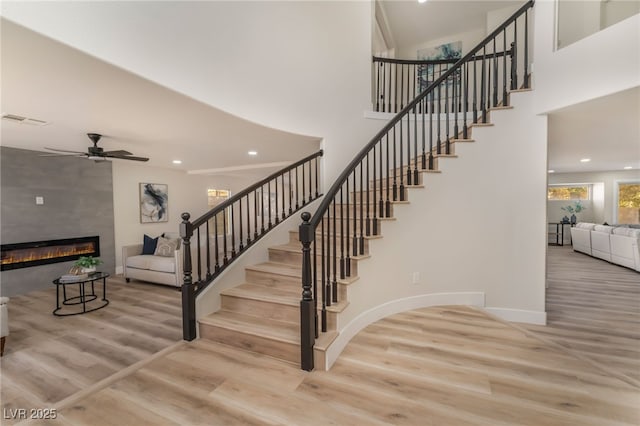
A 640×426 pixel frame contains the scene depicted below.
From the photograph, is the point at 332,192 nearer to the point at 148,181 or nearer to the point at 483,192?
the point at 483,192

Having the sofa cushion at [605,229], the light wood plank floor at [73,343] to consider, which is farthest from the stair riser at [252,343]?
the sofa cushion at [605,229]

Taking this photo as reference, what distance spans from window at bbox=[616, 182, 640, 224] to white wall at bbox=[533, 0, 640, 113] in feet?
29.5

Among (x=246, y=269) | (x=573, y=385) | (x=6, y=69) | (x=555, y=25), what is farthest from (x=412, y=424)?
(x=555, y=25)

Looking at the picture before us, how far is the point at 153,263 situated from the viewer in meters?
4.80

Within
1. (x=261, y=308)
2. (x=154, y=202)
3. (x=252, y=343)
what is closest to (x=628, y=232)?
(x=261, y=308)

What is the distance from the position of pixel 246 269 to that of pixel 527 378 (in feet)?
8.68

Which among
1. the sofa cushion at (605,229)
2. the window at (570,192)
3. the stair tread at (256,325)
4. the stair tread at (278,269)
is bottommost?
the stair tread at (256,325)

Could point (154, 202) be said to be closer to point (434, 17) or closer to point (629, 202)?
point (434, 17)

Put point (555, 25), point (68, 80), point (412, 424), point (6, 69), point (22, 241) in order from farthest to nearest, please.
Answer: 1. point (22, 241)
2. point (555, 25)
3. point (68, 80)
4. point (6, 69)
5. point (412, 424)

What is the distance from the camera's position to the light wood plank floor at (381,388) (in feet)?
5.27

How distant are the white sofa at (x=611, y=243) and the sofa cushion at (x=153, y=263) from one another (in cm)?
887

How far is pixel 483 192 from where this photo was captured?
3150 millimetres

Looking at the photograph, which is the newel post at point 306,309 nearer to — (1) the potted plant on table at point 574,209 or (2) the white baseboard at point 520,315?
(2) the white baseboard at point 520,315

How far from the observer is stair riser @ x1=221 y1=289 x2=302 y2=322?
2512 millimetres
